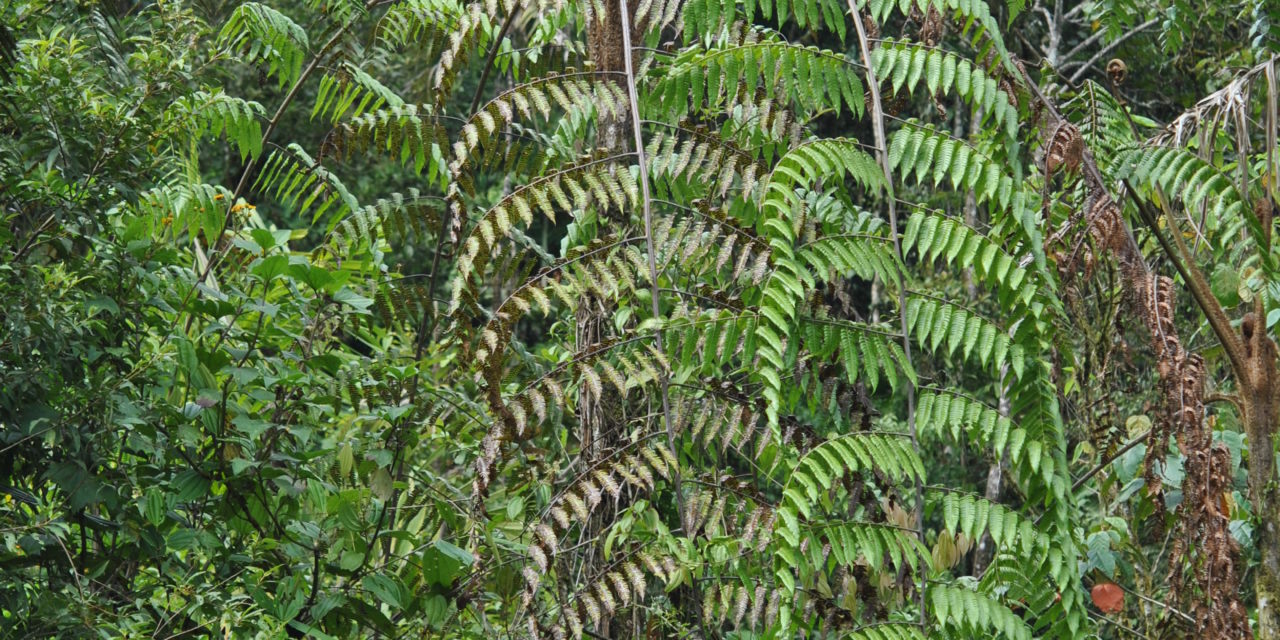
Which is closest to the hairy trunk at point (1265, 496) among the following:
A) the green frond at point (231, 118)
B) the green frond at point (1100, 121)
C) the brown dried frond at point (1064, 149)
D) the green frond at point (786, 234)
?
the green frond at point (1100, 121)

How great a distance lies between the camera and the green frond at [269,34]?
327 cm

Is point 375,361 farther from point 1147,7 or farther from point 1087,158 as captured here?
point 1147,7

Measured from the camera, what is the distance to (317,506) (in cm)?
255

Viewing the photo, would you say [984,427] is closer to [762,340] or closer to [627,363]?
[762,340]

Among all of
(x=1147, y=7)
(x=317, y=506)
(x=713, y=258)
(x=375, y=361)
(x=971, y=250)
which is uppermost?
(x=1147, y=7)

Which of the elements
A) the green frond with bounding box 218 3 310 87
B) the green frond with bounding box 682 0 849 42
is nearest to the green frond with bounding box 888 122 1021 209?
the green frond with bounding box 682 0 849 42

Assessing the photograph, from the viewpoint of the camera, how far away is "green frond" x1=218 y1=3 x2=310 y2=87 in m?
3.27

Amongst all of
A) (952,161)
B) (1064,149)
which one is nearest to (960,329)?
(952,161)

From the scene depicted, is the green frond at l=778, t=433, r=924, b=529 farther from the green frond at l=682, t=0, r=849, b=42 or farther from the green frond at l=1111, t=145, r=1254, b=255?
the green frond at l=1111, t=145, r=1254, b=255

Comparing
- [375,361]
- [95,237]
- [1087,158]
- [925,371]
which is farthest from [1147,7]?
[95,237]

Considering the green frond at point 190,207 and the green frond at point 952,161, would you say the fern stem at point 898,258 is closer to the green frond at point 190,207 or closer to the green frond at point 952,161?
the green frond at point 952,161

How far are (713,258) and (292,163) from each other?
4.14ft

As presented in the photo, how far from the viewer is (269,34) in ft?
11.0

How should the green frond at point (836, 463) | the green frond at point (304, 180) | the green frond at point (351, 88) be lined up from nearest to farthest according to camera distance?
the green frond at point (836, 463) < the green frond at point (304, 180) < the green frond at point (351, 88)
